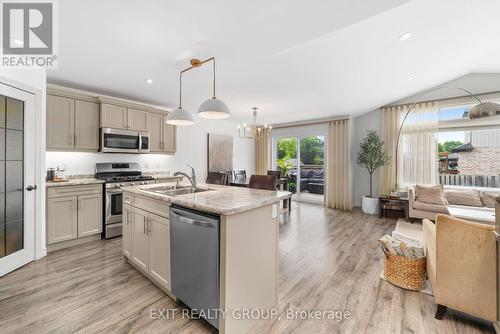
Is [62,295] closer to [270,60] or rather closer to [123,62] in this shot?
[123,62]

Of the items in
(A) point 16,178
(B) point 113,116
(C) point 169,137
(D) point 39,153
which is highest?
(B) point 113,116

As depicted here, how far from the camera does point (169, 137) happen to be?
15.5 feet

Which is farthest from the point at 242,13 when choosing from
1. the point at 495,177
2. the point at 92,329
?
the point at 495,177

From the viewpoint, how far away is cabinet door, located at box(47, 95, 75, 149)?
324 cm

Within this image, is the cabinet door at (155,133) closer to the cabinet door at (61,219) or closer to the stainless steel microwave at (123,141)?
the stainless steel microwave at (123,141)

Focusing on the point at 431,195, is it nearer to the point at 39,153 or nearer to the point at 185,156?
the point at 185,156

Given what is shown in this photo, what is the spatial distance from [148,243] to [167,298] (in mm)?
548

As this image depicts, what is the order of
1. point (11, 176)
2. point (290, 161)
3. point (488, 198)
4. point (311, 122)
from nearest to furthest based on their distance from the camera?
1. point (11, 176)
2. point (488, 198)
3. point (311, 122)
4. point (290, 161)

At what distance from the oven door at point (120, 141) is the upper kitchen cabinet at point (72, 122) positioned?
18cm

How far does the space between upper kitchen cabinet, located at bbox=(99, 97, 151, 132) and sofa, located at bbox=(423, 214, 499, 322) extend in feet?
14.8

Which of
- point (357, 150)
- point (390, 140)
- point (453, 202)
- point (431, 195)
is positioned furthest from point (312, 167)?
point (453, 202)

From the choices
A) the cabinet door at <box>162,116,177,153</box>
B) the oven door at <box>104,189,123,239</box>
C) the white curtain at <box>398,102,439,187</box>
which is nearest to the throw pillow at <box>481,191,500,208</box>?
the white curtain at <box>398,102,439,187</box>

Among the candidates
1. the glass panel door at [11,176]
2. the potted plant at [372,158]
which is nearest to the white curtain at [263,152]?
the potted plant at [372,158]

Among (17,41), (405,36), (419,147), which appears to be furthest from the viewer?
(419,147)
